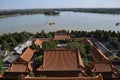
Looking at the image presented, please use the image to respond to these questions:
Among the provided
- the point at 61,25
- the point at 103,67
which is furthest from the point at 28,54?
the point at 61,25

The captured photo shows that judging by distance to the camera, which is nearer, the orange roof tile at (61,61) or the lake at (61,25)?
the orange roof tile at (61,61)

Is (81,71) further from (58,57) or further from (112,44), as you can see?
(112,44)

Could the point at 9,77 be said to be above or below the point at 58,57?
below

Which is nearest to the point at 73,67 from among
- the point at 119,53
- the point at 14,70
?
the point at 14,70

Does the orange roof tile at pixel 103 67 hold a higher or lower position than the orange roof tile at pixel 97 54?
higher

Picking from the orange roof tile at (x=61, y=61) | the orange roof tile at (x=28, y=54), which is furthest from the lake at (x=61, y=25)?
the orange roof tile at (x=61, y=61)

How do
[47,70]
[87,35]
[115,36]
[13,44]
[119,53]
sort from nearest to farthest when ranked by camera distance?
[47,70], [119,53], [13,44], [115,36], [87,35]

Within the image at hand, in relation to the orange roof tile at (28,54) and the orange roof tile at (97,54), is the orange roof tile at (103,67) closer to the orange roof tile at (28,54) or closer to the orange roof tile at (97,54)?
the orange roof tile at (97,54)

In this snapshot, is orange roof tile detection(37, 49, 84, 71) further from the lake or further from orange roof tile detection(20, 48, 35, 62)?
the lake
